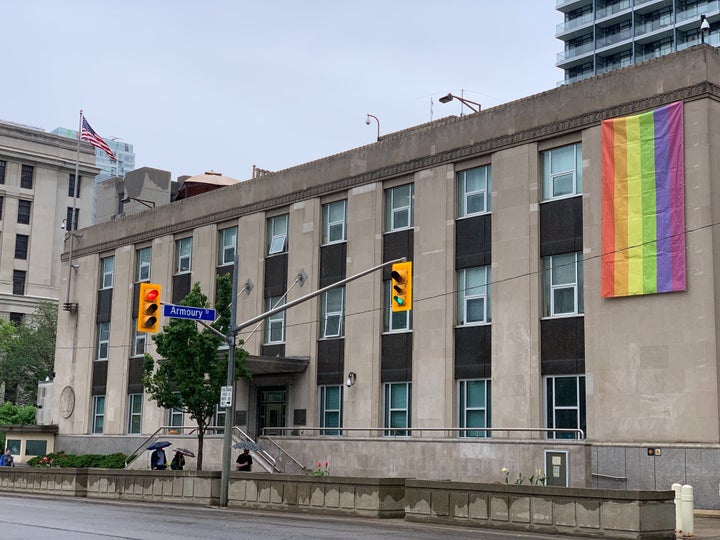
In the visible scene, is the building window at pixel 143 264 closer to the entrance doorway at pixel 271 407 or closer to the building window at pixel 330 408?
the entrance doorway at pixel 271 407

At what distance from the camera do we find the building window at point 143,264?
52625 mm

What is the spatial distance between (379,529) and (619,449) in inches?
411

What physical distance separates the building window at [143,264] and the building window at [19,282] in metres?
56.2

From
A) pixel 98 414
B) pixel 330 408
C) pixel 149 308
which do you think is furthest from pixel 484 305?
pixel 98 414

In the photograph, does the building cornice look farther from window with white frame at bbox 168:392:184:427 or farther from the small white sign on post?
the small white sign on post

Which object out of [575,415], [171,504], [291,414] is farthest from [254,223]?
[575,415]

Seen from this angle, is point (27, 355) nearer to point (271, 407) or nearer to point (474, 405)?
point (271, 407)

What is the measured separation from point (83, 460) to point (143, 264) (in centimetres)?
1036

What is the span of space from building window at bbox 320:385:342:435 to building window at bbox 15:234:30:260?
71.7 meters

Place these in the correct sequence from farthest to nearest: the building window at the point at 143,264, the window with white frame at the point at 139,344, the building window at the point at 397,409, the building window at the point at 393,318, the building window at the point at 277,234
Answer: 1. the building window at the point at 143,264
2. the window with white frame at the point at 139,344
3. the building window at the point at 277,234
4. the building window at the point at 393,318
5. the building window at the point at 397,409

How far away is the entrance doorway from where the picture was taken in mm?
43250

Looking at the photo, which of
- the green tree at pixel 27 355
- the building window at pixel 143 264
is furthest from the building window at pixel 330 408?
the green tree at pixel 27 355

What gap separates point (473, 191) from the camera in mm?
37344

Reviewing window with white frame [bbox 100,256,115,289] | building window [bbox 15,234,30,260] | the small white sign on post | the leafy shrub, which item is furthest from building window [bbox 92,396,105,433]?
building window [bbox 15,234,30,260]
